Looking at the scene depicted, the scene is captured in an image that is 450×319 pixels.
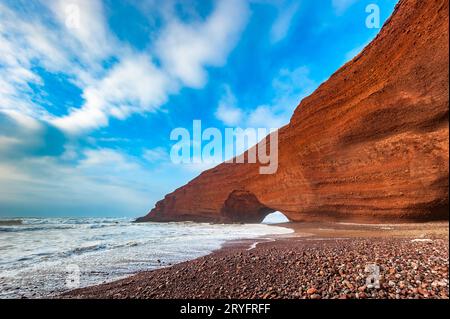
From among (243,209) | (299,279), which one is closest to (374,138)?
(299,279)

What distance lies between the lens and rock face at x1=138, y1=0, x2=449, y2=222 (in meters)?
9.45

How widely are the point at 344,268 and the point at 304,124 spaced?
19610 mm

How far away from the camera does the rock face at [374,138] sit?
372 inches

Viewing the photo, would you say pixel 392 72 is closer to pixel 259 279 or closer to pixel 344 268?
pixel 344 268

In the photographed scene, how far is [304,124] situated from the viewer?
2220cm

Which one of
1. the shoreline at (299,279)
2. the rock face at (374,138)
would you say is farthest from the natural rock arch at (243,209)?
the shoreline at (299,279)

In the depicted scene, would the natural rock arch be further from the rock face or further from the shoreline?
the shoreline

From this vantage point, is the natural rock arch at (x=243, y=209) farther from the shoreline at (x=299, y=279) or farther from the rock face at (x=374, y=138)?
the shoreline at (x=299, y=279)

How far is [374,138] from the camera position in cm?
1464

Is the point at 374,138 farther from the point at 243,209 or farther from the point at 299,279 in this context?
the point at 243,209

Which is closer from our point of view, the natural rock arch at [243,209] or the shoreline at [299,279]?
the shoreline at [299,279]

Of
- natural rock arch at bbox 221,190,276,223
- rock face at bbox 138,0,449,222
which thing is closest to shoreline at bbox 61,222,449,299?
rock face at bbox 138,0,449,222

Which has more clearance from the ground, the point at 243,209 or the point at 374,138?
the point at 374,138

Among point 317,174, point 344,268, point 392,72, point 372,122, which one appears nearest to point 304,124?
point 317,174
